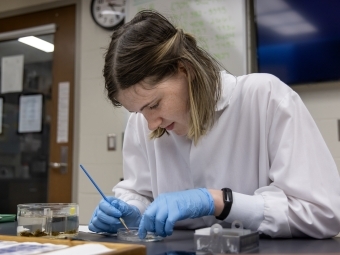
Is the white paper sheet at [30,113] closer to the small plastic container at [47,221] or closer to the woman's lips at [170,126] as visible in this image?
the woman's lips at [170,126]

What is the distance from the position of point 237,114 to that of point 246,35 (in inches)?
51.6

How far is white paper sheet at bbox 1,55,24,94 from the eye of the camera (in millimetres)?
3365

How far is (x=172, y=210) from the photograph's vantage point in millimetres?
1064

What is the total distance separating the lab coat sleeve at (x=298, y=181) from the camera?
1.10 meters

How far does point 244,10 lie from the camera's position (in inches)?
101

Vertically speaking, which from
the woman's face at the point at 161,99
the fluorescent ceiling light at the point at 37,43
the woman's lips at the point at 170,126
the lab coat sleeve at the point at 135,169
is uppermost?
the fluorescent ceiling light at the point at 37,43

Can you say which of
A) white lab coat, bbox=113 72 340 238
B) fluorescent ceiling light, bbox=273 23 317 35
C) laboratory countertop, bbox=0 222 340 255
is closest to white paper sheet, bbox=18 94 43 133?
fluorescent ceiling light, bbox=273 23 317 35

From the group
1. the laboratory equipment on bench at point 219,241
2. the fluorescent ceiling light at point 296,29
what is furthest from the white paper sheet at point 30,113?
the laboratory equipment on bench at point 219,241

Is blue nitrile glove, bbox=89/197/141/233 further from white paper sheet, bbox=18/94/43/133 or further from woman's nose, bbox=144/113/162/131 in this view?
white paper sheet, bbox=18/94/43/133

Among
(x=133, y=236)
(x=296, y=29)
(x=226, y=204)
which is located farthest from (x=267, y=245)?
(x=296, y=29)

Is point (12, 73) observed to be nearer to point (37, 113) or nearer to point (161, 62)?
point (37, 113)

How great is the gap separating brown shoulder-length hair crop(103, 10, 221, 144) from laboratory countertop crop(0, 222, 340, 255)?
350 mm

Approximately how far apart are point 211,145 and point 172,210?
339mm

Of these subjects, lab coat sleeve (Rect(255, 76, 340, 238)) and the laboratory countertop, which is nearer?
the laboratory countertop
